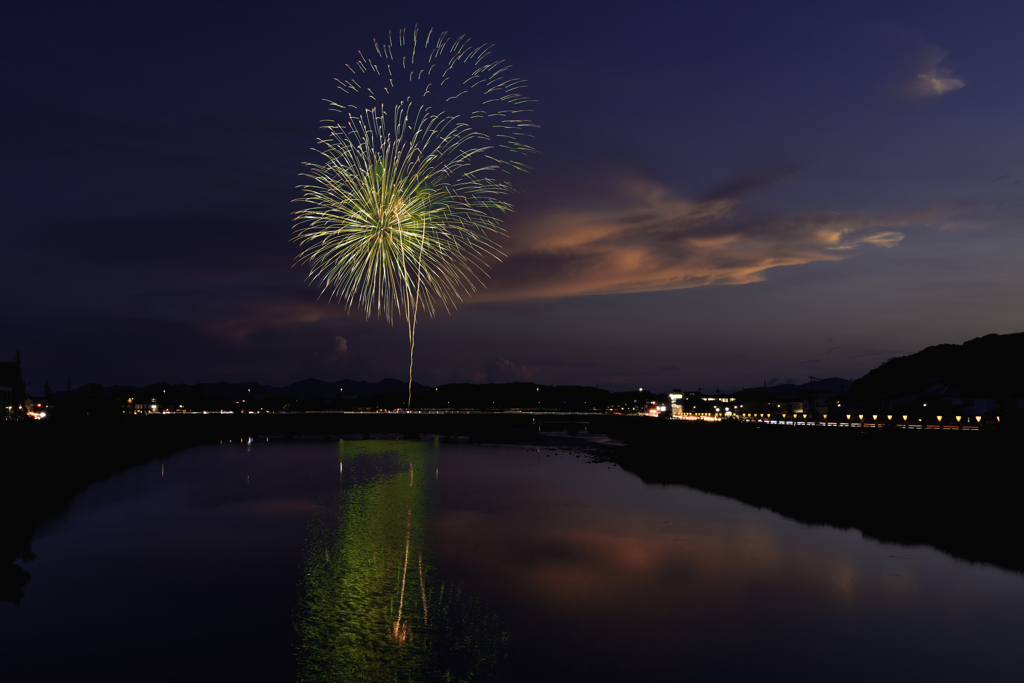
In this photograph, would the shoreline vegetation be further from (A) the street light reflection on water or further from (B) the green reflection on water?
(B) the green reflection on water

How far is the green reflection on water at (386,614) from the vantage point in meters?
22.9

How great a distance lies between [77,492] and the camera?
66.9 metres

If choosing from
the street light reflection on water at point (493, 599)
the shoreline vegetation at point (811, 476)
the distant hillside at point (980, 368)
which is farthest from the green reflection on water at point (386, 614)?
the distant hillside at point (980, 368)

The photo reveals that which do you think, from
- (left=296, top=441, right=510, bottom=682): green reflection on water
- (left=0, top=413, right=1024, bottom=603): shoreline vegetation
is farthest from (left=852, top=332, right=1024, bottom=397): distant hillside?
(left=296, top=441, right=510, bottom=682): green reflection on water

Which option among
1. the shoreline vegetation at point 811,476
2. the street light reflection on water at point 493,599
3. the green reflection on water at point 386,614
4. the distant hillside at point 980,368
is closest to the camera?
the green reflection on water at point 386,614

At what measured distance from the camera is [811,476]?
67562mm

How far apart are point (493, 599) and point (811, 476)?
47.8 metres

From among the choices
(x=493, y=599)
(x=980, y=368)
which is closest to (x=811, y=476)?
(x=493, y=599)

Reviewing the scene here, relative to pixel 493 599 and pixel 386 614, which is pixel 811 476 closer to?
pixel 493 599

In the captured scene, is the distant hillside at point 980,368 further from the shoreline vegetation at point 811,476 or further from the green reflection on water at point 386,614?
the green reflection on water at point 386,614

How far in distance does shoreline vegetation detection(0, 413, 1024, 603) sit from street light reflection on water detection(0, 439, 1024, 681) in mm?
3667

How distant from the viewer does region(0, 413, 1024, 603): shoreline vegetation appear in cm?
4525

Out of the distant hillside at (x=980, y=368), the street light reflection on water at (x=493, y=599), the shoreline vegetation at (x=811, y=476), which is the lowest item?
the street light reflection on water at (x=493, y=599)

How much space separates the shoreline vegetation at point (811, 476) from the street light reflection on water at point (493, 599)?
367cm
